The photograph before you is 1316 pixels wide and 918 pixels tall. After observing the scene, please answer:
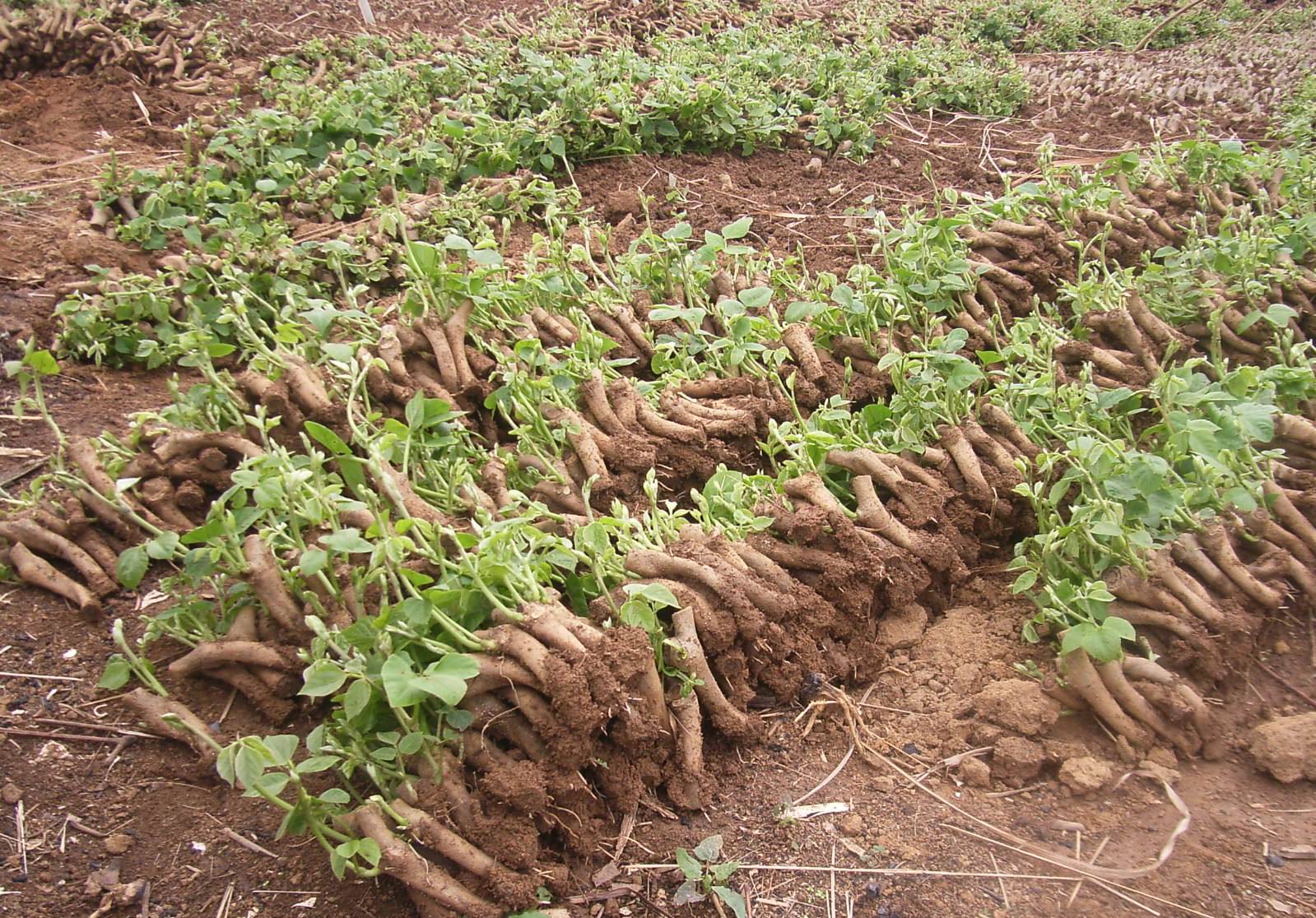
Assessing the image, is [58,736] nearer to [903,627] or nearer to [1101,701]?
[903,627]

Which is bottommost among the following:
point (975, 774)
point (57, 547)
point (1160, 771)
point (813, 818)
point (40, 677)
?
point (40, 677)

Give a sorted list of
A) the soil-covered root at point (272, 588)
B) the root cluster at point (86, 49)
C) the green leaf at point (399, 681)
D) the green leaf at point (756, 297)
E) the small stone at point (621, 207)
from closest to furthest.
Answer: the green leaf at point (399, 681), the soil-covered root at point (272, 588), the green leaf at point (756, 297), the small stone at point (621, 207), the root cluster at point (86, 49)

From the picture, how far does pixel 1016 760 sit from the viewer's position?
88.7 inches

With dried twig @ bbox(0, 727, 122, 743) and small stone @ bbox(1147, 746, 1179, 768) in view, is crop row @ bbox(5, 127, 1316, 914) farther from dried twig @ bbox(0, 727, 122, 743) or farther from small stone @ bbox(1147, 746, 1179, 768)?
dried twig @ bbox(0, 727, 122, 743)

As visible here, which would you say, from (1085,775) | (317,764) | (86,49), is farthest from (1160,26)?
(317,764)

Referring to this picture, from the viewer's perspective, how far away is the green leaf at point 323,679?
1941 mm

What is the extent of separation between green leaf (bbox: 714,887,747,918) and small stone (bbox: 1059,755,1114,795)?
2.75 ft

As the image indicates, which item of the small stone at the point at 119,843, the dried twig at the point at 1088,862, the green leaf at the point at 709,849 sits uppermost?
the dried twig at the point at 1088,862

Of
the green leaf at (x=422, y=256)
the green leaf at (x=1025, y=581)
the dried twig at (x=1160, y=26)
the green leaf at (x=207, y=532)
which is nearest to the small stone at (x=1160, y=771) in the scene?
the green leaf at (x=1025, y=581)

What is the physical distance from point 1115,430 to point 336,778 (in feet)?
8.31

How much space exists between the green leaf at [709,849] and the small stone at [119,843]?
125cm

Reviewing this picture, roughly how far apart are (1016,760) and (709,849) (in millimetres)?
769

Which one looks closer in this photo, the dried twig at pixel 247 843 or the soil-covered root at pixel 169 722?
the dried twig at pixel 247 843

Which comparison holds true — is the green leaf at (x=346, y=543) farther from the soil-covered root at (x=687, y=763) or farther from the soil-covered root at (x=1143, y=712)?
the soil-covered root at (x=1143, y=712)
